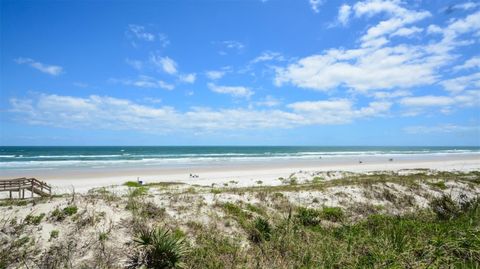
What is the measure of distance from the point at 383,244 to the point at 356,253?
81 cm

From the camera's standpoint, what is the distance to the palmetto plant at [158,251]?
779cm

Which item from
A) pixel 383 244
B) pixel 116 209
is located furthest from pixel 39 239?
pixel 383 244

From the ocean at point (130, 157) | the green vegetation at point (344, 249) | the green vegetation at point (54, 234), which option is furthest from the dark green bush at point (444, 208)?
the ocean at point (130, 157)

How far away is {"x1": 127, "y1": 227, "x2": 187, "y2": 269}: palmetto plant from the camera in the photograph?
7785mm

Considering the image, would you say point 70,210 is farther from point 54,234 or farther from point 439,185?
point 439,185

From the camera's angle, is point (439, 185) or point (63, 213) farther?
point (439, 185)

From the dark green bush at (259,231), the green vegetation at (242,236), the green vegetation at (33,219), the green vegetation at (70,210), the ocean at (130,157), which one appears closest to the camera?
the green vegetation at (242,236)

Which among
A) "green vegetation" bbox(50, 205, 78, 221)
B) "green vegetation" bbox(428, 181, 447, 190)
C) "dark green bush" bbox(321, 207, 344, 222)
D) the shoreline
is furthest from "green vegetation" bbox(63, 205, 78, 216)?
"green vegetation" bbox(428, 181, 447, 190)

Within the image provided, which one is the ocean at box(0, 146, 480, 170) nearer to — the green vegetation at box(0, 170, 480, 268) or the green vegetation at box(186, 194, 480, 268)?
the green vegetation at box(0, 170, 480, 268)

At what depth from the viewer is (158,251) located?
7961 millimetres

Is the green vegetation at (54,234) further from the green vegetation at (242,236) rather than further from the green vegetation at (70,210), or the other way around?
the green vegetation at (70,210)

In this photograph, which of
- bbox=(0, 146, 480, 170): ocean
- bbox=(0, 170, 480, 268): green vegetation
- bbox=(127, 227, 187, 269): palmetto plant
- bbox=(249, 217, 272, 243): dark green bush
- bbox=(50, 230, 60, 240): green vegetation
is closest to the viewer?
bbox=(0, 170, 480, 268): green vegetation

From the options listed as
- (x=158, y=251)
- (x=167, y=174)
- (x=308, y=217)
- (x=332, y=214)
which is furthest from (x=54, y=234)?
(x=167, y=174)

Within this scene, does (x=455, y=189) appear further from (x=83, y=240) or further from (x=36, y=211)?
(x=36, y=211)
